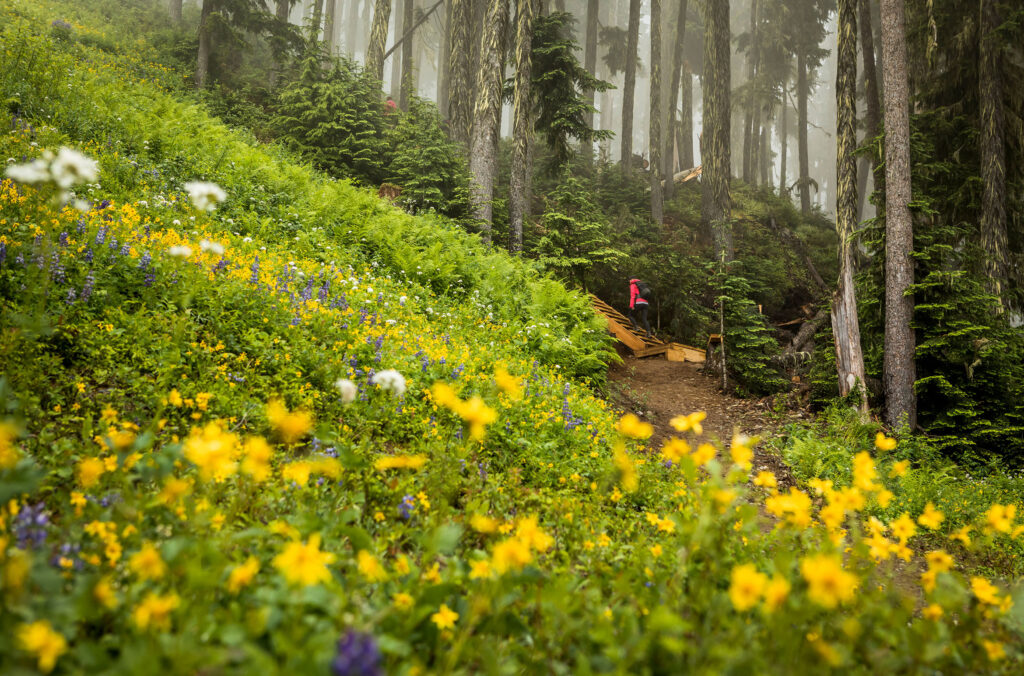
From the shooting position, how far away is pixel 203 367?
3.43 metres

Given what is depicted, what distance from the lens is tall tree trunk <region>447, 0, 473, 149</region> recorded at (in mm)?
15469

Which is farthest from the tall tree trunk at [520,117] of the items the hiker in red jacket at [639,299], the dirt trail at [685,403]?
the dirt trail at [685,403]

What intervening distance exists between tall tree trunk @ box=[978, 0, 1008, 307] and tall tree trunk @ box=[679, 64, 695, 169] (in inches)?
760

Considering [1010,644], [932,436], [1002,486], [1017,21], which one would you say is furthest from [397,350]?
[1017,21]

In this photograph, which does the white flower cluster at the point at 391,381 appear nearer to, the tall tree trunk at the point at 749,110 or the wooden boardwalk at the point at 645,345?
the wooden boardwalk at the point at 645,345

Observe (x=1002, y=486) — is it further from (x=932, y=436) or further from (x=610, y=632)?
(x=610, y=632)

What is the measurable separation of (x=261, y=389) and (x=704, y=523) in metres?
3.12

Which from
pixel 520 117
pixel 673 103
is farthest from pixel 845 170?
pixel 673 103

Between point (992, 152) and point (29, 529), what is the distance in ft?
45.3

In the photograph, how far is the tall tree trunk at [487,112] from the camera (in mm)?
11656

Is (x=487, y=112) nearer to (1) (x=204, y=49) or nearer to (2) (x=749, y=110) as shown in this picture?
(1) (x=204, y=49)

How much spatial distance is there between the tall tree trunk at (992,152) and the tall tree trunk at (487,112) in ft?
32.3

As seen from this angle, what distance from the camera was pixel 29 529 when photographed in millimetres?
1514

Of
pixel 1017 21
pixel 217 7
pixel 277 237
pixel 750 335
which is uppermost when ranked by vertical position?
pixel 217 7
